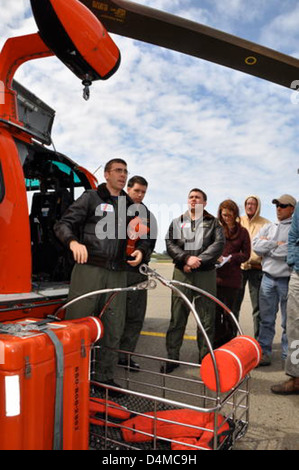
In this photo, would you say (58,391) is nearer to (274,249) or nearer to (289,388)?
(289,388)

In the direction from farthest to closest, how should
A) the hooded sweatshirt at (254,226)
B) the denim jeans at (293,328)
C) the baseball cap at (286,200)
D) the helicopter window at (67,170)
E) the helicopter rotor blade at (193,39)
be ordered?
the hooded sweatshirt at (254,226)
the helicopter window at (67,170)
the baseball cap at (286,200)
the helicopter rotor blade at (193,39)
the denim jeans at (293,328)

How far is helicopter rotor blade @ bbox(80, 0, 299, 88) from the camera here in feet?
11.0

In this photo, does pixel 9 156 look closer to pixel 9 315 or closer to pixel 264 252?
pixel 9 315

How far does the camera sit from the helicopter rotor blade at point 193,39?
336cm

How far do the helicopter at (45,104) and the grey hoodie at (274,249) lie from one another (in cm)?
192

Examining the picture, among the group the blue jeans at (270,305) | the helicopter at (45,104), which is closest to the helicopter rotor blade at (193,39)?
the helicopter at (45,104)

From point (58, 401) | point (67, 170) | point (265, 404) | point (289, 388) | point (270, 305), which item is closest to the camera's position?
point (58, 401)

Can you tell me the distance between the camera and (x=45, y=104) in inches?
130

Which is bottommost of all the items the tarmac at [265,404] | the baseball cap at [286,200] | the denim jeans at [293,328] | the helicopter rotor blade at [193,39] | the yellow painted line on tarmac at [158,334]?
the yellow painted line on tarmac at [158,334]

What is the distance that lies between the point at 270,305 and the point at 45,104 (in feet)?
11.2

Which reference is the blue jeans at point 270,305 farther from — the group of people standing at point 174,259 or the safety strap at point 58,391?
the safety strap at point 58,391

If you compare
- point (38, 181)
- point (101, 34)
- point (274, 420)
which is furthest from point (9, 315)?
point (38, 181)

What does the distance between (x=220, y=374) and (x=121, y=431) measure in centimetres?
91

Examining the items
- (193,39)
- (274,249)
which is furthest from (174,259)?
(193,39)
